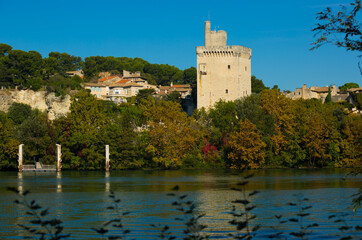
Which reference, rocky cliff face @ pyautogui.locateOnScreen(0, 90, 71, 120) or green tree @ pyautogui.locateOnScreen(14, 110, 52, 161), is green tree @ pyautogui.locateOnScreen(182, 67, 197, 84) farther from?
green tree @ pyautogui.locateOnScreen(14, 110, 52, 161)

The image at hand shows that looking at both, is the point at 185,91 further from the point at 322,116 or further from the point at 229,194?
the point at 229,194

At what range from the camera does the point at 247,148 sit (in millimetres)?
56094

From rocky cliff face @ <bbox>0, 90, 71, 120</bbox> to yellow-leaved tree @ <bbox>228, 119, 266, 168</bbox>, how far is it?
30302 millimetres

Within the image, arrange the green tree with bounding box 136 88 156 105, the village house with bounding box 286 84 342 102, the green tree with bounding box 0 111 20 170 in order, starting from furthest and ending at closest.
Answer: the village house with bounding box 286 84 342 102
the green tree with bounding box 136 88 156 105
the green tree with bounding box 0 111 20 170

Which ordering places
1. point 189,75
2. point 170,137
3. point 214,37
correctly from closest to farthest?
point 170,137, point 214,37, point 189,75

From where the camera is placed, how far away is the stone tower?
75312 millimetres

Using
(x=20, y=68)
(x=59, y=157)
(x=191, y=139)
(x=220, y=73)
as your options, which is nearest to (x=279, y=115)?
(x=191, y=139)

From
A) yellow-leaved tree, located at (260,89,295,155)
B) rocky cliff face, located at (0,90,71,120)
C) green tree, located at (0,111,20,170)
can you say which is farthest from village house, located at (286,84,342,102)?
green tree, located at (0,111,20,170)

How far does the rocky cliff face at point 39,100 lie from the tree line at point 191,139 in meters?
Answer: 16.0

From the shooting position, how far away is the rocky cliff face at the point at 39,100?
78438 mm

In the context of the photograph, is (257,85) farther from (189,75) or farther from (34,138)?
(34,138)

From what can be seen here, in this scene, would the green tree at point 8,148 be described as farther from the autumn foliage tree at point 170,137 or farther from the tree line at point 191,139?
the autumn foliage tree at point 170,137

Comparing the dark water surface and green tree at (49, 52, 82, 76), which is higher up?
green tree at (49, 52, 82, 76)

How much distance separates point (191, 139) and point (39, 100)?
32.1m
